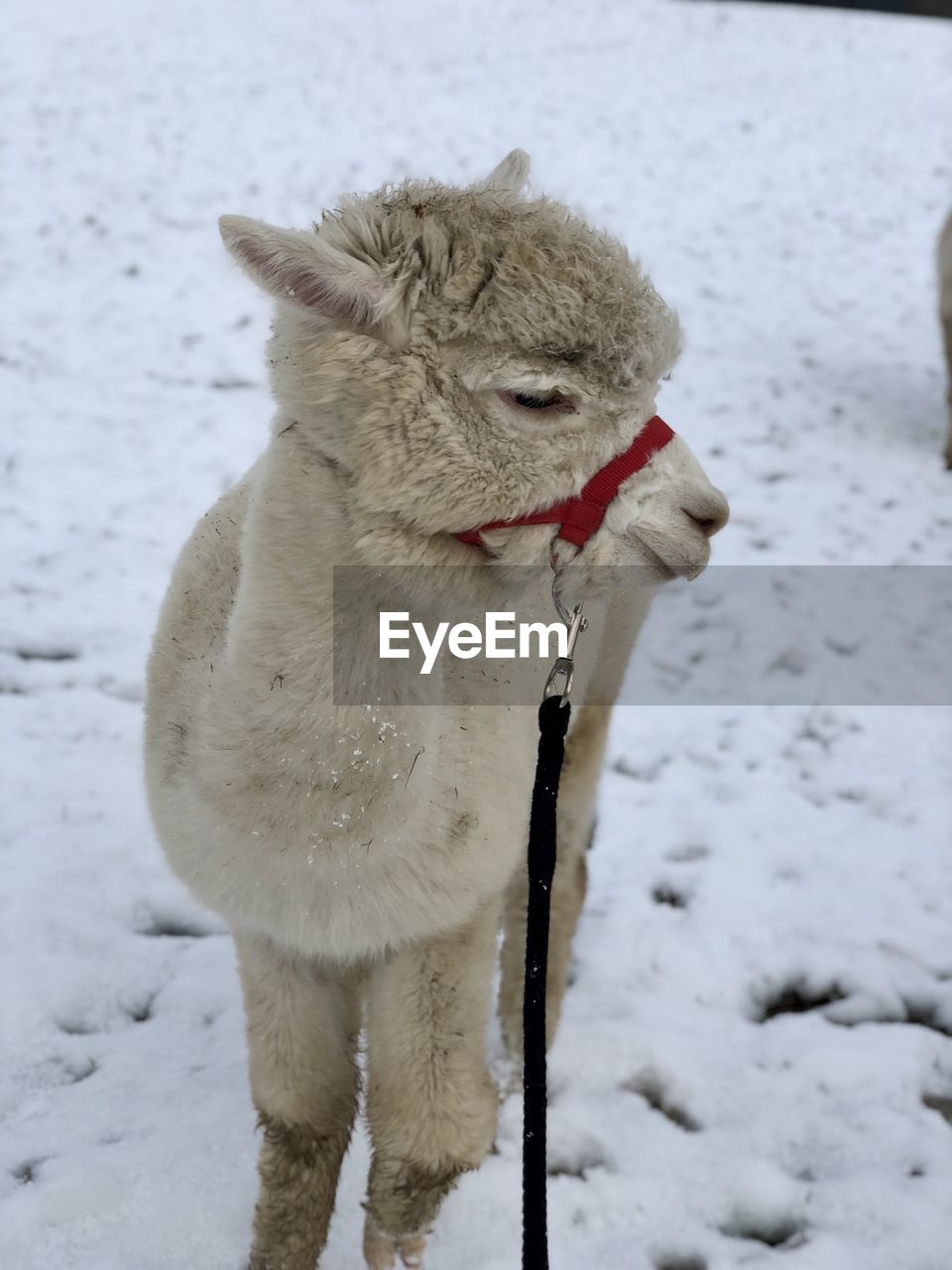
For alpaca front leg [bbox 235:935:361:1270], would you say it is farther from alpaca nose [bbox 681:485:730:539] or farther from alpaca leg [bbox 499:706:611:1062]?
alpaca nose [bbox 681:485:730:539]

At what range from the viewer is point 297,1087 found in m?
2.04

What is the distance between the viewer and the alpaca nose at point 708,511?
62.2 inches

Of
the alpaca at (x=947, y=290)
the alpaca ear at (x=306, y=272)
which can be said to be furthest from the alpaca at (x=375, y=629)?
the alpaca at (x=947, y=290)

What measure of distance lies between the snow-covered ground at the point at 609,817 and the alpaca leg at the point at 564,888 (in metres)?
0.15

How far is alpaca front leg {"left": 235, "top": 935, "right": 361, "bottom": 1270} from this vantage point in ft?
6.50

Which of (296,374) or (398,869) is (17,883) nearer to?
(398,869)

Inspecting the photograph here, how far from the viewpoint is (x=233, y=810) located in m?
1.69

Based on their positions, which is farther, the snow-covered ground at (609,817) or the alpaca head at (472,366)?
the snow-covered ground at (609,817)

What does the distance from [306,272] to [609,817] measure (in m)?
2.39

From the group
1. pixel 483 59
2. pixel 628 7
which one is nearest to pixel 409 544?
pixel 483 59

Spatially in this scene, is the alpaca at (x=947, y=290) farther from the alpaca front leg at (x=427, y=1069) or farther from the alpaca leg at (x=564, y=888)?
the alpaca front leg at (x=427, y=1069)

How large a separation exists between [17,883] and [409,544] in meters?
1.89

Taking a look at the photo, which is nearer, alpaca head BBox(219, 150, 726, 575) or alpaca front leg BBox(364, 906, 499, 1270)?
alpaca head BBox(219, 150, 726, 575)

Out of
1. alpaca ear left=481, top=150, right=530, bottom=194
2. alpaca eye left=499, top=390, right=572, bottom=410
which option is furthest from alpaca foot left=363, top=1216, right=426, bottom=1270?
alpaca ear left=481, top=150, right=530, bottom=194
